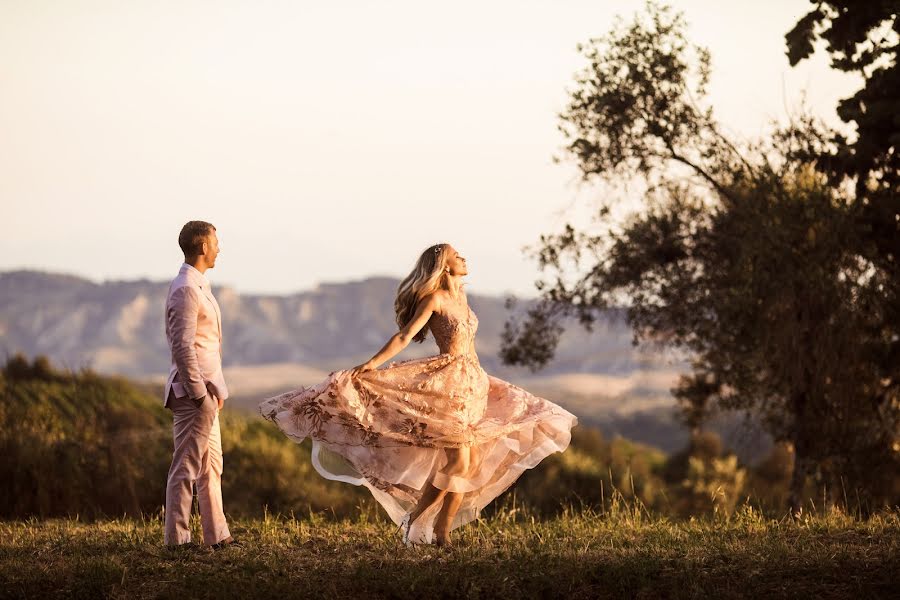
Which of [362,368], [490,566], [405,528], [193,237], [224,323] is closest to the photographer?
[490,566]

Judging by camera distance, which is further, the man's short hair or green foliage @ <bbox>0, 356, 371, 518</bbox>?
green foliage @ <bbox>0, 356, 371, 518</bbox>

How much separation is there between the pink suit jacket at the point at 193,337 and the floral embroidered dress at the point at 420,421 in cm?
65

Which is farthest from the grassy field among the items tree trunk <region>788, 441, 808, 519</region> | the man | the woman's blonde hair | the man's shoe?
tree trunk <region>788, 441, 808, 519</region>

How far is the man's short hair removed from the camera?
26.7 feet

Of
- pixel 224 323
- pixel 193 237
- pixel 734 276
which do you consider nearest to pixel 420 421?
pixel 193 237

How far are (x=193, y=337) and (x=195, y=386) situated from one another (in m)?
0.32

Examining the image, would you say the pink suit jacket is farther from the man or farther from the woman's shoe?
the woman's shoe

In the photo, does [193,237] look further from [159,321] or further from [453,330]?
[159,321]

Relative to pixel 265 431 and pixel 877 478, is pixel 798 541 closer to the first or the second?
pixel 877 478

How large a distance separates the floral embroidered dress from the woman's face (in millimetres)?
266

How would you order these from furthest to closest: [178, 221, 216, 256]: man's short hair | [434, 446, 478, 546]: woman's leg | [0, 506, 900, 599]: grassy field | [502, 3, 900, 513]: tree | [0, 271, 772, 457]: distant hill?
1. [0, 271, 772, 457]: distant hill
2. [502, 3, 900, 513]: tree
3. [434, 446, 478, 546]: woman's leg
4. [178, 221, 216, 256]: man's short hair
5. [0, 506, 900, 599]: grassy field

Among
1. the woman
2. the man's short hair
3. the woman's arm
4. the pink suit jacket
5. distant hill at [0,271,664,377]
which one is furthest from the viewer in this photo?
distant hill at [0,271,664,377]

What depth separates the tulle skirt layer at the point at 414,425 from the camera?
8516mm

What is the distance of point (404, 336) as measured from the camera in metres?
8.36
